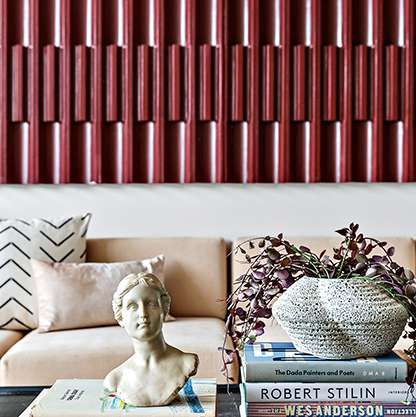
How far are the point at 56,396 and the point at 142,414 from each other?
0.22m

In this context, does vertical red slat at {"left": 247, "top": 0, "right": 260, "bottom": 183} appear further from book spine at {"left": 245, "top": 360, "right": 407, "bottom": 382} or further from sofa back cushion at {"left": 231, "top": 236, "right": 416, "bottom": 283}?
book spine at {"left": 245, "top": 360, "right": 407, "bottom": 382}

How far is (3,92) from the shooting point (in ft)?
11.7

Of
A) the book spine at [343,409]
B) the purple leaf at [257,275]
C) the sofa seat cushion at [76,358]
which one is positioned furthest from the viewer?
the sofa seat cushion at [76,358]

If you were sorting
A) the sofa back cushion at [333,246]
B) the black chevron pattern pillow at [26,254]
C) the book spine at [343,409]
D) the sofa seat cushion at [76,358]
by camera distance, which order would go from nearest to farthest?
the book spine at [343,409]
the sofa seat cushion at [76,358]
the black chevron pattern pillow at [26,254]
the sofa back cushion at [333,246]

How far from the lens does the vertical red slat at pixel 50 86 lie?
11.7 ft

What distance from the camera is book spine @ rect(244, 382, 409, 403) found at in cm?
156

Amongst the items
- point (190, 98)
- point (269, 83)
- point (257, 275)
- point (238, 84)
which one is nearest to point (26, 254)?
point (190, 98)

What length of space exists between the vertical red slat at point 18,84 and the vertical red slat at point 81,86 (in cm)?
24

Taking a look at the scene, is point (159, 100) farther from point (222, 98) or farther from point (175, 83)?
point (222, 98)

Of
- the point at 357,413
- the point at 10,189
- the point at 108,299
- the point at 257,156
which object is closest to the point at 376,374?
the point at 357,413

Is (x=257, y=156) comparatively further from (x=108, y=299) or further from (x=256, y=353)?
(x=256, y=353)

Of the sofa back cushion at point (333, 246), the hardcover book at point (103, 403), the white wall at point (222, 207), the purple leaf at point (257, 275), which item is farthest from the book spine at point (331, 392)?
the white wall at point (222, 207)

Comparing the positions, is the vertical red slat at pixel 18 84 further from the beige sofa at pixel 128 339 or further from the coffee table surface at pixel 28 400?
the coffee table surface at pixel 28 400

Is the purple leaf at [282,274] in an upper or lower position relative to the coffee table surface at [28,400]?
upper
